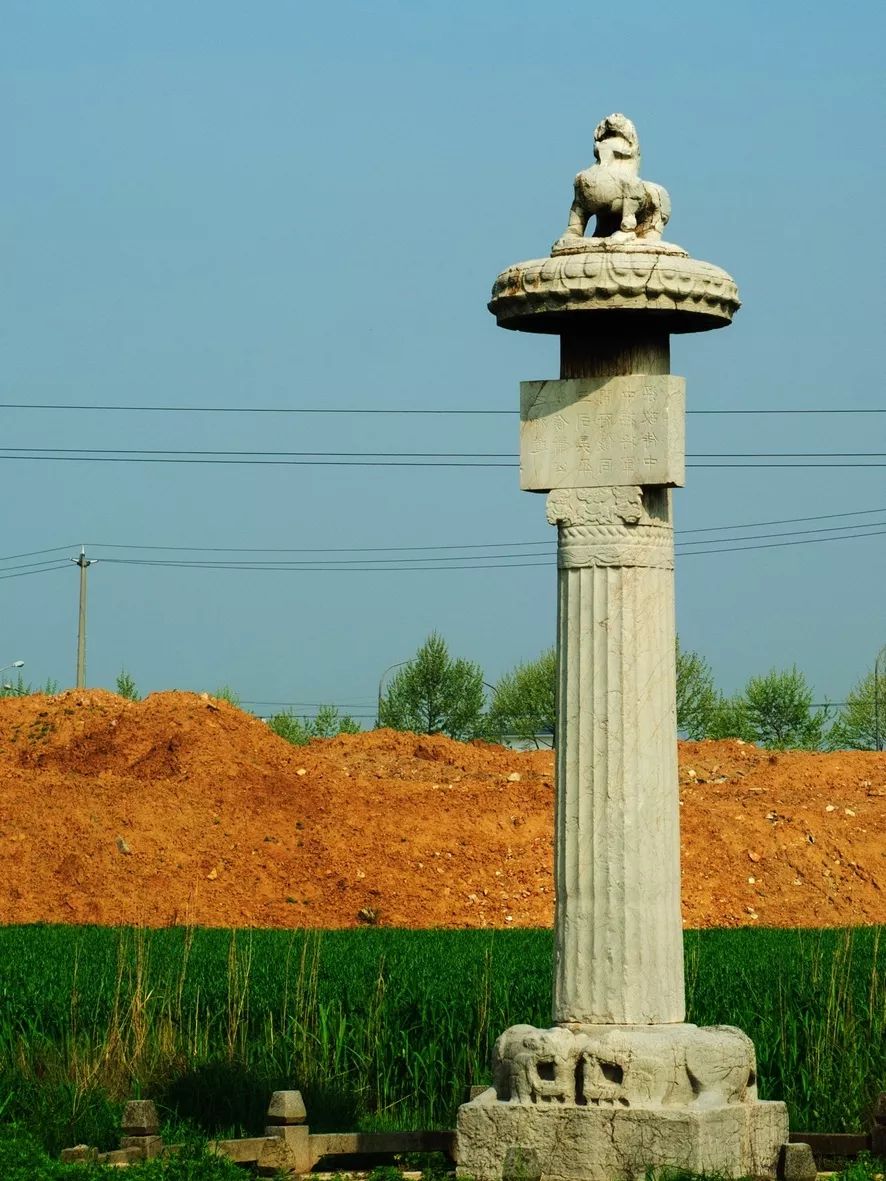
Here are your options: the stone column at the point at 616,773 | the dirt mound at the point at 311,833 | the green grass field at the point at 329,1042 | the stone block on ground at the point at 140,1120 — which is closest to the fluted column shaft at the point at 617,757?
the stone column at the point at 616,773

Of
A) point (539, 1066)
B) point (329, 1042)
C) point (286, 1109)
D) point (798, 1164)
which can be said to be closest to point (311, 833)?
point (329, 1042)

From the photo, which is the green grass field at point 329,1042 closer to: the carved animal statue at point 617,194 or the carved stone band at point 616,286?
the carved stone band at point 616,286

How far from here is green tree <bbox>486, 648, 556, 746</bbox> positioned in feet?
222

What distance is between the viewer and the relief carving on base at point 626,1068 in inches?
319

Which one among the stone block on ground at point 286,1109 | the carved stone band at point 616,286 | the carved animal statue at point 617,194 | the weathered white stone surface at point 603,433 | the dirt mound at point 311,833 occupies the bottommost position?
the stone block on ground at point 286,1109

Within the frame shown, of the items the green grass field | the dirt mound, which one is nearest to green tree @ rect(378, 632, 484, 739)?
the dirt mound

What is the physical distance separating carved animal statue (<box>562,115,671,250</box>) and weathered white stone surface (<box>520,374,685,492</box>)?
69cm

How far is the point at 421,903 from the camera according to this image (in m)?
29.5

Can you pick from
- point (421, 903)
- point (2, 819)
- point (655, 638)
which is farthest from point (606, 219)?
point (2, 819)

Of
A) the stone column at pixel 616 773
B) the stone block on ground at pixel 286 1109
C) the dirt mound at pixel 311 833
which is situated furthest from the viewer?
the dirt mound at pixel 311 833

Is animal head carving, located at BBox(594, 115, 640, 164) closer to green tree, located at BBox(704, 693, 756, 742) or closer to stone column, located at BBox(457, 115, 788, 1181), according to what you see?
stone column, located at BBox(457, 115, 788, 1181)

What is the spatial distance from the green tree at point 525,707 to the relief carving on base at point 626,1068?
58.6 m

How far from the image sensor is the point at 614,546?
8.61m

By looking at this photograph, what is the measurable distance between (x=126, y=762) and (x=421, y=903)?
24.0 feet
